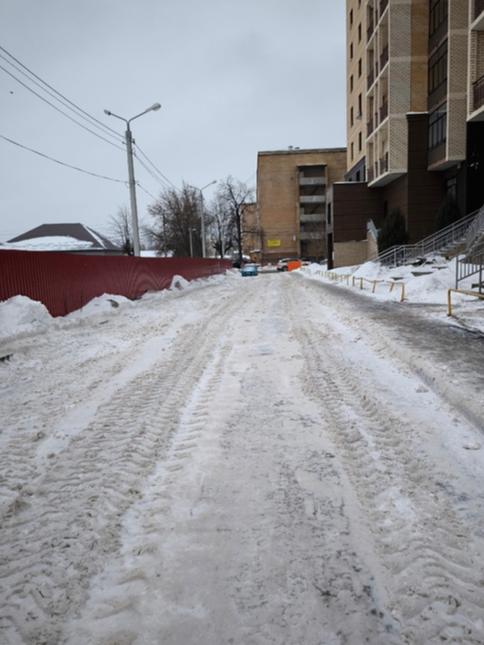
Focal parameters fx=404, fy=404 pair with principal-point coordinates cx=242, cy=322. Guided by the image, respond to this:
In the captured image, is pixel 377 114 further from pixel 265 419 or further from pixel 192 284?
pixel 265 419

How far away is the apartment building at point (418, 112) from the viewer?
912 inches

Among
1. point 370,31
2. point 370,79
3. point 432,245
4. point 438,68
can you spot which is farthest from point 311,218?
point 432,245

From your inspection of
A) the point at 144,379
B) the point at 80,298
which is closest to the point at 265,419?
the point at 144,379

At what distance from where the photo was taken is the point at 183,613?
201 cm

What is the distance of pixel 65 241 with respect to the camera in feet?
177

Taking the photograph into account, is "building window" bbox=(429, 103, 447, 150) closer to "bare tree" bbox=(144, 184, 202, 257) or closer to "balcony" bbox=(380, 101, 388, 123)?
"balcony" bbox=(380, 101, 388, 123)

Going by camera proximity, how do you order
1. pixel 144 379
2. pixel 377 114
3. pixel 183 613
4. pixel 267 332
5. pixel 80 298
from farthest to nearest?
1. pixel 377 114
2. pixel 80 298
3. pixel 267 332
4. pixel 144 379
5. pixel 183 613

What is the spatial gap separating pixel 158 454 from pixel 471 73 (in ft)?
76.6

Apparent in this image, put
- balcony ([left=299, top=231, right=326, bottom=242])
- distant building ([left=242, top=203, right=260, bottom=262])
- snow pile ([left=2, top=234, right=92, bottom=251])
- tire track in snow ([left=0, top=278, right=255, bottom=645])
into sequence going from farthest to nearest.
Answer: distant building ([left=242, top=203, right=260, bottom=262])
balcony ([left=299, top=231, right=326, bottom=242])
snow pile ([left=2, top=234, right=92, bottom=251])
tire track in snow ([left=0, top=278, right=255, bottom=645])

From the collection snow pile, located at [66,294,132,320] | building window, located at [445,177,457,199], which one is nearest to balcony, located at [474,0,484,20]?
building window, located at [445,177,457,199]

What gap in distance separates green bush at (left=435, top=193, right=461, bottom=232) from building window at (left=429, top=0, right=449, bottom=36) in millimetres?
11042

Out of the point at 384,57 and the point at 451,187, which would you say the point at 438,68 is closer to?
the point at 384,57

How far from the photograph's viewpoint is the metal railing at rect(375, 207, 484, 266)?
2343cm

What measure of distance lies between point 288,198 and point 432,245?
5016 centimetres
